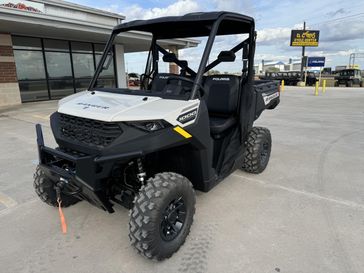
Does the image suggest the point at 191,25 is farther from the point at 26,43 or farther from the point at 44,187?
the point at 26,43

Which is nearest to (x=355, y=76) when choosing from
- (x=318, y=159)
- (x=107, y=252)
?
(x=318, y=159)

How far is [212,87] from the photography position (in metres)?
3.54

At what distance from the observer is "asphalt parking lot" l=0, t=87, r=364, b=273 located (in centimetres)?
223

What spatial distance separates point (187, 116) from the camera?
7.64 feet

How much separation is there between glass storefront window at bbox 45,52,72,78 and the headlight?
12388mm

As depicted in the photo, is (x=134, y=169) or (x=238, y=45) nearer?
(x=134, y=169)

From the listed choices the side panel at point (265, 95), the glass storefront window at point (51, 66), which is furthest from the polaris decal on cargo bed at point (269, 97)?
the glass storefront window at point (51, 66)

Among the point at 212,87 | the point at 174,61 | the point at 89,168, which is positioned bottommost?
the point at 89,168

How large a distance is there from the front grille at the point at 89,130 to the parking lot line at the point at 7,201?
143 centimetres

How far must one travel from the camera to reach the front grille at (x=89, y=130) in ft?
6.93

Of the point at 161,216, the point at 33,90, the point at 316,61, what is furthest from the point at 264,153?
the point at 316,61

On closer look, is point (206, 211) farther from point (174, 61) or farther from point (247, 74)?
point (174, 61)

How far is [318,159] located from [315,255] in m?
2.80

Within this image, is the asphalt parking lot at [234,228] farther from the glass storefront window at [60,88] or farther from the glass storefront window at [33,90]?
the glass storefront window at [60,88]
